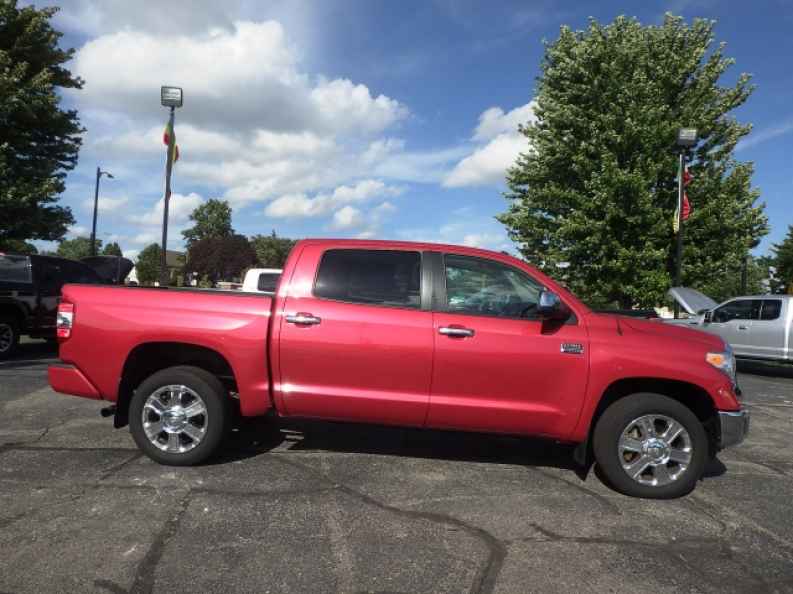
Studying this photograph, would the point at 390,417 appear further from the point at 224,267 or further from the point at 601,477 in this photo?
the point at 224,267

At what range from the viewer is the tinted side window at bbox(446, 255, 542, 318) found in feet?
14.8

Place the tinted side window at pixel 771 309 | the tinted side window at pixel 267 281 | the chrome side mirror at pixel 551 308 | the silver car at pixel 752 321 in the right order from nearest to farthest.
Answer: the chrome side mirror at pixel 551 308, the tinted side window at pixel 267 281, the silver car at pixel 752 321, the tinted side window at pixel 771 309

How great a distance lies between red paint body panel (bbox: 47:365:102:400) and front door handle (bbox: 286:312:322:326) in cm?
170

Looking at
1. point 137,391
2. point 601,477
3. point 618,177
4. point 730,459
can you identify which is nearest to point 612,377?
point 601,477

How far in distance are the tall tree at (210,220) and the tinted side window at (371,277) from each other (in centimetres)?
10543

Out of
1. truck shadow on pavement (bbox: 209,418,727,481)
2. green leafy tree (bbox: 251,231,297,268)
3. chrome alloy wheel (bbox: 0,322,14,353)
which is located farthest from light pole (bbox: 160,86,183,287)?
green leafy tree (bbox: 251,231,297,268)

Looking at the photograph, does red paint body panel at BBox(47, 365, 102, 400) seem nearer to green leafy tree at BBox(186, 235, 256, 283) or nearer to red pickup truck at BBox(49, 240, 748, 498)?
red pickup truck at BBox(49, 240, 748, 498)

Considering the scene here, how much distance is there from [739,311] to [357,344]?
12.3m

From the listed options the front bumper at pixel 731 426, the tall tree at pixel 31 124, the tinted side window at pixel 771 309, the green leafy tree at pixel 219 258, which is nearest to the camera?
the front bumper at pixel 731 426

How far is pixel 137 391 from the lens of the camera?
4.66 meters

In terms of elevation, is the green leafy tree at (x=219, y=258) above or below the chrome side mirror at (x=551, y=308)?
above

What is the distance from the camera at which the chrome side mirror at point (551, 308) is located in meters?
4.18

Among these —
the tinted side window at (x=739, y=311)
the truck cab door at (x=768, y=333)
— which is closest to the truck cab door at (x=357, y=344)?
the truck cab door at (x=768, y=333)

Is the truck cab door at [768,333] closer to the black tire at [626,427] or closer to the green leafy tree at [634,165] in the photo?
the green leafy tree at [634,165]
